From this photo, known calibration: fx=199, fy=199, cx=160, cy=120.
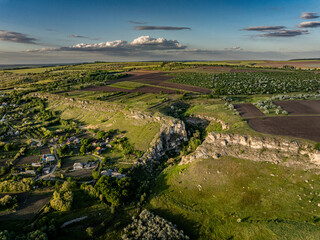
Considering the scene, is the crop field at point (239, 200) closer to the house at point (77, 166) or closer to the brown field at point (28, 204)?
the house at point (77, 166)

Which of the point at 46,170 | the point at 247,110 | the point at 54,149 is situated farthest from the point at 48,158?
the point at 247,110

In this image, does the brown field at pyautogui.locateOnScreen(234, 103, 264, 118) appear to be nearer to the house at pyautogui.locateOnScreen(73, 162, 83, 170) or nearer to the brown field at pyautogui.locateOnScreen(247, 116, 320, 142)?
the brown field at pyautogui.locateOnScreen(247, 116, 320, 142)

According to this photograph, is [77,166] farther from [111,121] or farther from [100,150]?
[111,121]

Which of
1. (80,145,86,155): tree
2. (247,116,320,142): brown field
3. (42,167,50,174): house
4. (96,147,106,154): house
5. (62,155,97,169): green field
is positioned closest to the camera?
(247,116,320,142): brown field

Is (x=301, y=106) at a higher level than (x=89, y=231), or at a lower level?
higher

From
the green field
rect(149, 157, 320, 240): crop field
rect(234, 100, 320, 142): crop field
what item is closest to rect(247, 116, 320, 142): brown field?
rect(234, 100, 320, 142): crop field
